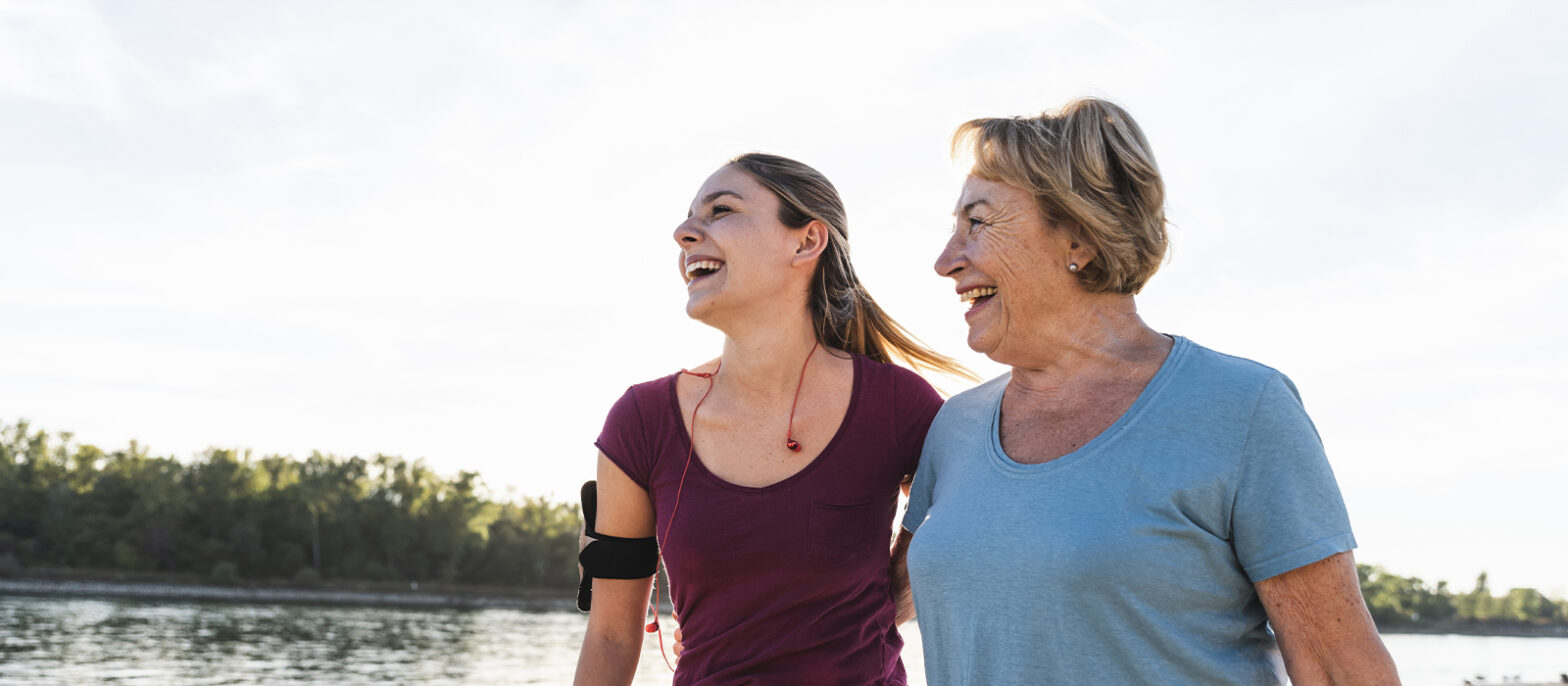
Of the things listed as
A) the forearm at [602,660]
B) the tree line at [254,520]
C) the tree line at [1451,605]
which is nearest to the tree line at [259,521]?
the tree line at [254,520]

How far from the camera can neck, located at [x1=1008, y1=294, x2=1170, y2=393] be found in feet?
7.32

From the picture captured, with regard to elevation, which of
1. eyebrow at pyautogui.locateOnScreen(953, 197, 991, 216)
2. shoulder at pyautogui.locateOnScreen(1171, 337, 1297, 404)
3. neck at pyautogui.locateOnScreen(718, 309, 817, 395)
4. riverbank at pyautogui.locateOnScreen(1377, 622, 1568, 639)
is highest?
eyebrow at pyautogui.locateOnScreen(953, 197, 991, 216)

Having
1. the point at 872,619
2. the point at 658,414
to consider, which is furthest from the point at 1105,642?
the point at 658,414

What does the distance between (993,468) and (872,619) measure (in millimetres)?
792

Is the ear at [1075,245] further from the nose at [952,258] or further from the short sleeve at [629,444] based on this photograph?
the short sleeve at [629,444]

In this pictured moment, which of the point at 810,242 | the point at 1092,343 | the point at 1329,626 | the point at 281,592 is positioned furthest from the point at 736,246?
the point at 281,592

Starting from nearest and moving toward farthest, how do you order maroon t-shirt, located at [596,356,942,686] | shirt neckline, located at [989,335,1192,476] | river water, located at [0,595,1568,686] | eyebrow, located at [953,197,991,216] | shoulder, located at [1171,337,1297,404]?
shoulder, located at [1171,337,1297,404]
shirt neckline, located at [989,335,1192,476]
eyebrow, located at [953,197,991,216]
maroon t-shirt, located at [596,356,942,686]
river water, located at [0,595,1568,686]

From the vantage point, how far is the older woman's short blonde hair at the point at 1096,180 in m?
2.19

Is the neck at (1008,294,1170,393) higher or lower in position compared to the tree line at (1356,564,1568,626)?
higher

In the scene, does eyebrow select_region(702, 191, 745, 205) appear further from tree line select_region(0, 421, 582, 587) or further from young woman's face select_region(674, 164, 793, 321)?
tree line select_region(0, 421, 582, 587)

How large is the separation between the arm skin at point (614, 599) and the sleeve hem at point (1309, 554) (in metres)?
1.65

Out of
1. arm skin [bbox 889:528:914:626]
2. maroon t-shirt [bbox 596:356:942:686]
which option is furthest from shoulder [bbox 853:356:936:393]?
arm skin [bbox 889:528:914:626]

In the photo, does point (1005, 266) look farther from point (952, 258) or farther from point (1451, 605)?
point (1451, 605)

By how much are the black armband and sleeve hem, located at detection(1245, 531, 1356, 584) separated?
5.47ft
